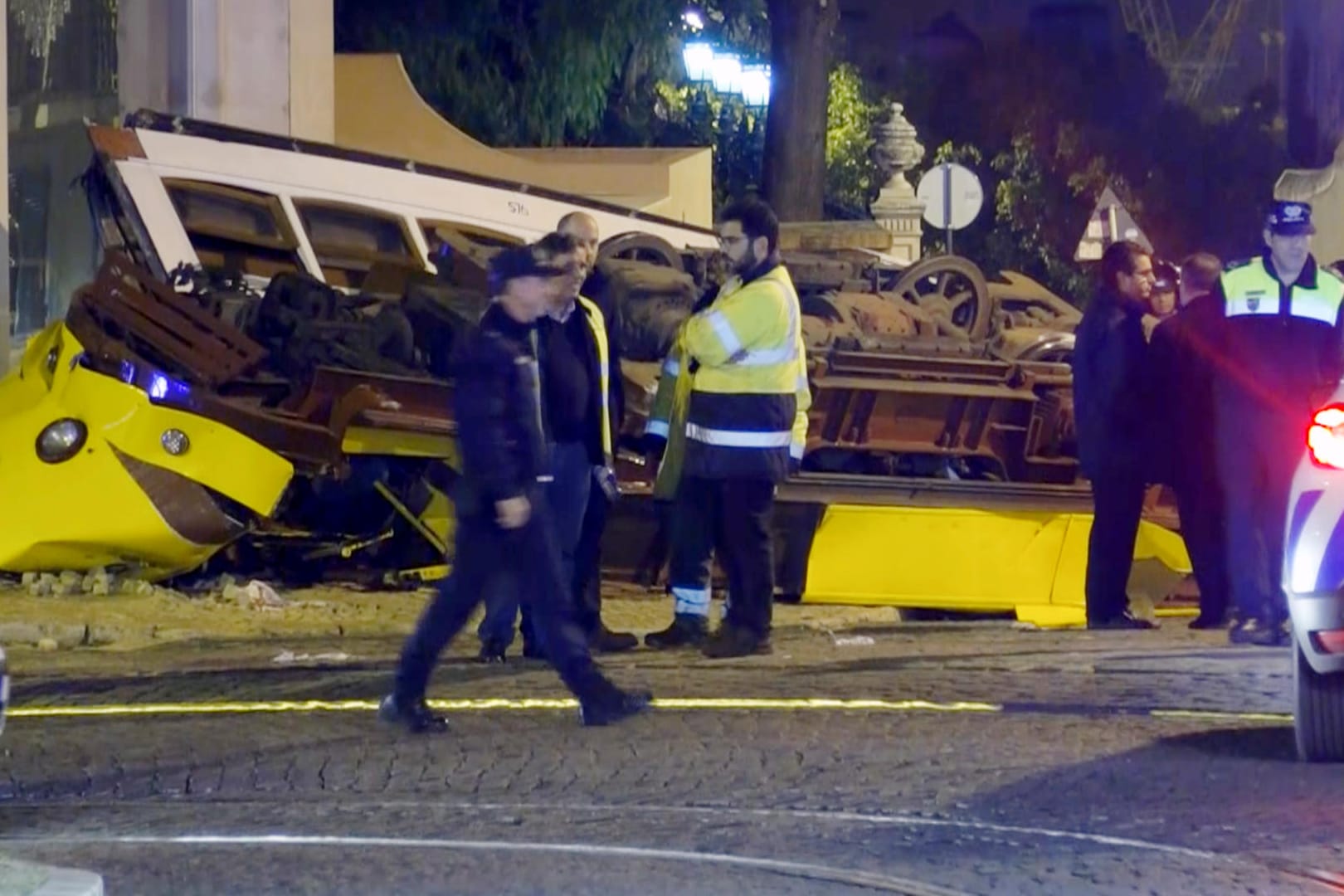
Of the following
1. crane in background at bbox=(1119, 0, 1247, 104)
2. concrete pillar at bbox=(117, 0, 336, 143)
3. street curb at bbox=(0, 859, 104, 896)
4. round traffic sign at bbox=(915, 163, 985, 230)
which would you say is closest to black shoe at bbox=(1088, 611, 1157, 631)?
street curb at bbox=(0, 859, 104, 896)

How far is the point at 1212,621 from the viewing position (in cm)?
1077

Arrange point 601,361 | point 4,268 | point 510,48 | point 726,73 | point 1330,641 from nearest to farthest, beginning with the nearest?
point 1330,641, point 601,361, point 4,268, point 510,48, point 726,73

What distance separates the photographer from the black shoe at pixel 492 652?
9.32 m

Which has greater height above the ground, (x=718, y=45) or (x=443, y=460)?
(x=718, y=45)

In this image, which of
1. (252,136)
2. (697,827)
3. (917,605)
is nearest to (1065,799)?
(697,827)

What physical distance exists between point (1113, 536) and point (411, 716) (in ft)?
12.9

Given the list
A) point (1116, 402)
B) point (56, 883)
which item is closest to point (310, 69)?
point (1116, 402)

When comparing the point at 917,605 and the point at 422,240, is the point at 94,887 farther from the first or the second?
the point at 422,240

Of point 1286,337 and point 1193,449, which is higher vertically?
point 1286,337

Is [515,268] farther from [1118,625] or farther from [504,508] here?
[1118,625]

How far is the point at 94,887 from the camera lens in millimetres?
5320

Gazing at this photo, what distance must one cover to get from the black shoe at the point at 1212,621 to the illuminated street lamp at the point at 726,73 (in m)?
22.1

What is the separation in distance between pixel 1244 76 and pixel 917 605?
1248 inches

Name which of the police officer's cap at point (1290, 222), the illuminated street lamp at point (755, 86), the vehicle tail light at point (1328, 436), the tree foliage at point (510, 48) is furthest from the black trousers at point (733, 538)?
the illuminated street lamp at point (755, 86)
